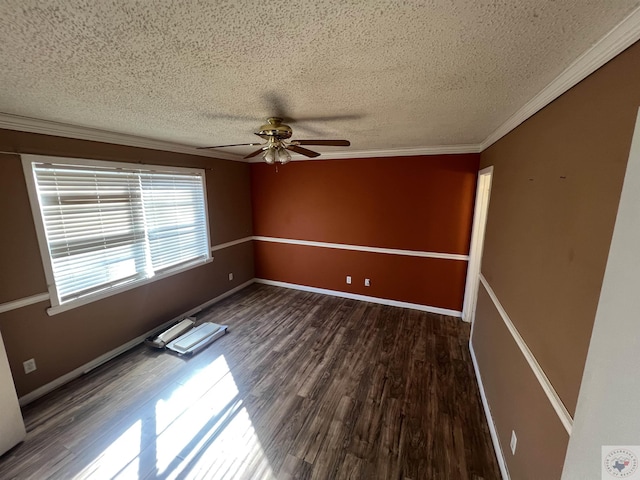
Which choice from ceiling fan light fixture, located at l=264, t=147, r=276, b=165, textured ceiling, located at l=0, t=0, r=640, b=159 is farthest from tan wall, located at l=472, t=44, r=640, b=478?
ceiling fan light fixture, located at l=264, t=147, r=276, b=165

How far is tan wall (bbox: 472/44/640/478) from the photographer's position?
0.89m

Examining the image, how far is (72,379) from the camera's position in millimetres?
2426

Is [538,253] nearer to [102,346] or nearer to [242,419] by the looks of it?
[242,419]

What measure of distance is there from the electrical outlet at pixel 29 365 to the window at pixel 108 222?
Answer: 46cm

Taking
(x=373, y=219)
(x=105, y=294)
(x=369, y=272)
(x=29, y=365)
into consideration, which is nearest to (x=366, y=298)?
(x=369, y=272)

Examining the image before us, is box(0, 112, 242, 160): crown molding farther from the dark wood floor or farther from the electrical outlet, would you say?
the dark wood floor

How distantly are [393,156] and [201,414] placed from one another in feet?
12.1

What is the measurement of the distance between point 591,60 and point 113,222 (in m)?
3.76

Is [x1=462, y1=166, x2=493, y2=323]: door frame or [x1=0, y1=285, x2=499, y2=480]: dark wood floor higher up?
[x1=462, y1=166, x2=493, y2=323]: door frame

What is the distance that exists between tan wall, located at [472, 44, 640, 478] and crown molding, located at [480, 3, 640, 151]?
31 millimetres

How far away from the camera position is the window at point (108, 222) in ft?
7.26

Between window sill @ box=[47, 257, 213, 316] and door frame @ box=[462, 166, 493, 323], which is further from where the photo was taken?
door frame @ box=[462, 166, 493, 323]

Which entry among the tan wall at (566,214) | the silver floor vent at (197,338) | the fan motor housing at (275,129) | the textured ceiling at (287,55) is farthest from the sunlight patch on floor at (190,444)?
the textured ceiling at (287,55)

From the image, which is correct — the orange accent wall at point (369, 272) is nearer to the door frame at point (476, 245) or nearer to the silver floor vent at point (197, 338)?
the door frame at point (476, 245)
